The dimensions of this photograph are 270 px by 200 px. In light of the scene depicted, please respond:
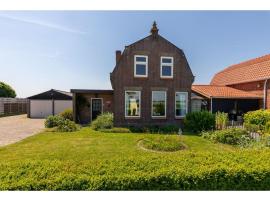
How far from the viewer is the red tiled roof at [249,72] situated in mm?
20000

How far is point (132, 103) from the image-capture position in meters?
15.9

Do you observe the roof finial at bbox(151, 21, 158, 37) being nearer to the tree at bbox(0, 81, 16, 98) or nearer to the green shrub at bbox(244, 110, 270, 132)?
the green shrub at bbox(244, 110, 270, 132)

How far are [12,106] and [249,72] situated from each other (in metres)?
34.5

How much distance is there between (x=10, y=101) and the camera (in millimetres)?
32188

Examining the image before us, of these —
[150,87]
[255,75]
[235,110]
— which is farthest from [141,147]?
[255,75]

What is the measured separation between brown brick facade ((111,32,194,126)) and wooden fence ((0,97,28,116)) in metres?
23.1

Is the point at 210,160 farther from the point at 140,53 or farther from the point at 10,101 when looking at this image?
the point at 10,101

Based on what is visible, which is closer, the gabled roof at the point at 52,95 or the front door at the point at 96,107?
the front door at the point at 96,107

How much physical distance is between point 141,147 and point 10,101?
30339 mm

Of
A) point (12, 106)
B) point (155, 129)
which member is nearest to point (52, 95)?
point (12, 106)

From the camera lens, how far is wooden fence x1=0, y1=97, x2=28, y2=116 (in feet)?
98.8

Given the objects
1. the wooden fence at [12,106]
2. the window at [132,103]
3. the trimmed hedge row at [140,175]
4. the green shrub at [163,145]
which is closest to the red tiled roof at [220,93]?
the window at [132,103]

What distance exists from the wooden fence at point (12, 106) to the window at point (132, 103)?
2334 cm

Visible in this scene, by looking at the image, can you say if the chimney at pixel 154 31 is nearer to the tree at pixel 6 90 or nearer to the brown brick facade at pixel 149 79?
the brown brick facade at pixel 149 79
